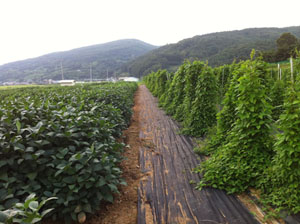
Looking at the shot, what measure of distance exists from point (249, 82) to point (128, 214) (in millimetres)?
2925

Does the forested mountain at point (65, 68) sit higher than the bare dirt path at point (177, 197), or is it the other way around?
the forested mountain at point (65, 68)


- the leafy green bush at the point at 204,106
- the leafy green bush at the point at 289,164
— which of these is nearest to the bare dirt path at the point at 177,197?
the leafy green bush at the point at 289,164

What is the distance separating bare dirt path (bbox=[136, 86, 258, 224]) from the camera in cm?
245

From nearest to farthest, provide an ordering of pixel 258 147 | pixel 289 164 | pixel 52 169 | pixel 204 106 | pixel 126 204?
pixel 52 169 < pixel 289 164 < pixel 126 204 < pixel 258 147 < pixel 204 106

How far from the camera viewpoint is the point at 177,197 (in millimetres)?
2879

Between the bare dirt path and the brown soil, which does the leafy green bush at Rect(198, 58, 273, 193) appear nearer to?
the bare dirt path

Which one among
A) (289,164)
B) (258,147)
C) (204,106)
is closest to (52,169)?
(289,164)

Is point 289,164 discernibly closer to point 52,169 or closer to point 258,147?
point 258,147

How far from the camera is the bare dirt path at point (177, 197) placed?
2451mm

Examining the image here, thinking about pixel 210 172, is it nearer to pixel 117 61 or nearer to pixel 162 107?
pixel 162 107

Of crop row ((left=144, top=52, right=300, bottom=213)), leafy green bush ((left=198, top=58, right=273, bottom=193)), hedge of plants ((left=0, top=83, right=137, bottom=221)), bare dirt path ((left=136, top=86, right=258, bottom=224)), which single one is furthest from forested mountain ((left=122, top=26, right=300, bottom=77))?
hedge of plants ((left=0, top=83, right=137, bottom=221))

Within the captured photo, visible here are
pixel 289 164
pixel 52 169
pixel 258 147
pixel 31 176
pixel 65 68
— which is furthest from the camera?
pixel 65 68

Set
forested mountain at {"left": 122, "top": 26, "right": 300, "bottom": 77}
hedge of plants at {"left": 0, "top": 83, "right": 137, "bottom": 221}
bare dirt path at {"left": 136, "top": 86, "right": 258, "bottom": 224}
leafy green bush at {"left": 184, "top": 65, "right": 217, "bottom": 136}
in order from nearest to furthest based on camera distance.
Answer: hedge of plants at {"left": 0, "top": 83, "right": 137, "bottom": 221}
bare dirt path at {"left": 136, "top": 86, "right": 258, "bottom": 224}
leafy green bush at {"left": 184, "top": 65, "right": 217, "bottom": 136}
forested mountain at {"left": 122, "top": 26, "right": 300, "bottom": 77}

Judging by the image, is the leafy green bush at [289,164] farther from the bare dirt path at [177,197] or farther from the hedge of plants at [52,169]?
the hedge of plants at [52,169]
